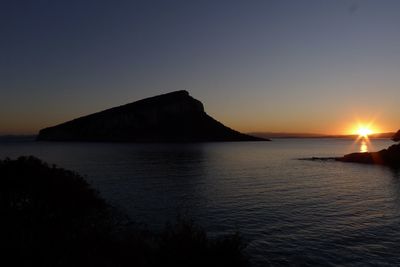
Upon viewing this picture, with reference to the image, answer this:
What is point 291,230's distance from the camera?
84.1ft

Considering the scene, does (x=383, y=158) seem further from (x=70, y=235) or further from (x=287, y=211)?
(x=70, y=235)

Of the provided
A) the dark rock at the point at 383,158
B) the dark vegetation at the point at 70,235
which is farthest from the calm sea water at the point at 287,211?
the dark rock at the point at 383,158

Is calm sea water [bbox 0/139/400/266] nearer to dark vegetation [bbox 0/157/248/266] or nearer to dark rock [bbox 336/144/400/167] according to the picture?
dark vegetation [bbox 0/157/248/266]

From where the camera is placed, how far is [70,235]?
16641 mm

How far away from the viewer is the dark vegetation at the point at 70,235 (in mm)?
13000

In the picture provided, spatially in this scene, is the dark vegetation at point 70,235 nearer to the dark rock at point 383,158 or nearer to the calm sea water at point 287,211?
the calm sea water at point 287,211

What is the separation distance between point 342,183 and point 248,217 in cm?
3141

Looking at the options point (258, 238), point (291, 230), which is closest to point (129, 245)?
Result: point (258, 238)

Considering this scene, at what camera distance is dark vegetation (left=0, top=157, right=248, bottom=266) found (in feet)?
42.7

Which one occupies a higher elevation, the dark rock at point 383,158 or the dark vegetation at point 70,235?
the dark rock at point 383,158

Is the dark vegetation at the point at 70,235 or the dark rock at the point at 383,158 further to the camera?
the dark rock at the point at 383,158

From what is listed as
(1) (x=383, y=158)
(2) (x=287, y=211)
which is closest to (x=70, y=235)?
(2) (x=287, y=211)

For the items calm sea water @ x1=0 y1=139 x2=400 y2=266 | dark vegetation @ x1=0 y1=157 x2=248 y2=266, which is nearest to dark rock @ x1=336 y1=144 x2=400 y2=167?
calm sea water @ x1=0 y1=139 x2=400 y2=266

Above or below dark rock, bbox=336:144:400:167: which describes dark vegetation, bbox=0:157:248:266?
below
